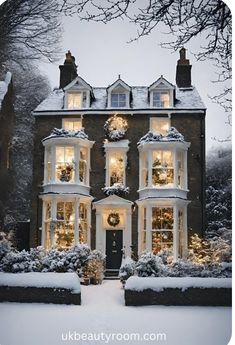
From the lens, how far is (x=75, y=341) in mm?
3816

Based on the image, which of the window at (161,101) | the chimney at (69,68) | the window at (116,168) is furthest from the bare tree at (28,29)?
the window at (116,168)

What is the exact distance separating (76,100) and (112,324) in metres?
4.87

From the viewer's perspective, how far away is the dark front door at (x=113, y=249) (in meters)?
7.29

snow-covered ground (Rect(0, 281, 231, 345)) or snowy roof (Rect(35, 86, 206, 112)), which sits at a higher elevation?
snowy roof (Rect(35, 86, 206, 112))

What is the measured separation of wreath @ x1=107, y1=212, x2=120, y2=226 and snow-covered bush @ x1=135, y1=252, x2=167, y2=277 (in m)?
1.77

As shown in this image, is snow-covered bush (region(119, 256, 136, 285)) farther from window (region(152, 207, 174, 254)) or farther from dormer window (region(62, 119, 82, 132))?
dormer window (region(62, 119, 82, 132))

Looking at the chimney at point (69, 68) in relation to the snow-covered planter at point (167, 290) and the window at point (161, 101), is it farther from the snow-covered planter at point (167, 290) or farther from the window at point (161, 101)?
the window at point (161, 101)

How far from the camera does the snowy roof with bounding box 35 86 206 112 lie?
6.02 metres

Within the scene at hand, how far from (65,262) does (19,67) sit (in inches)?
108

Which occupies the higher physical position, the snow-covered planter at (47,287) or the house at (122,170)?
the house at (122,170)

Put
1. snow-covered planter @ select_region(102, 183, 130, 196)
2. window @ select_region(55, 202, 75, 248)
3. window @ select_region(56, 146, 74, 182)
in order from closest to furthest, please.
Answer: window @ select_region(55, 202, 75, 248)
snow-covered planter @ select_region(102, 183, 130, 196)
window @ select_region(56, 146, 74, 182)

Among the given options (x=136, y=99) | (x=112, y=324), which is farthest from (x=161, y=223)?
(x=112, y=324)

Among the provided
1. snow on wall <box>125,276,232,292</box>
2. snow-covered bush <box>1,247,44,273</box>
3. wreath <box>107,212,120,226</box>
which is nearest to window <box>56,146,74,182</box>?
wreath <box>107,212,120,226</box>

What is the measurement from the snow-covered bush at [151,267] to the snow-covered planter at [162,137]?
2.43 meters
